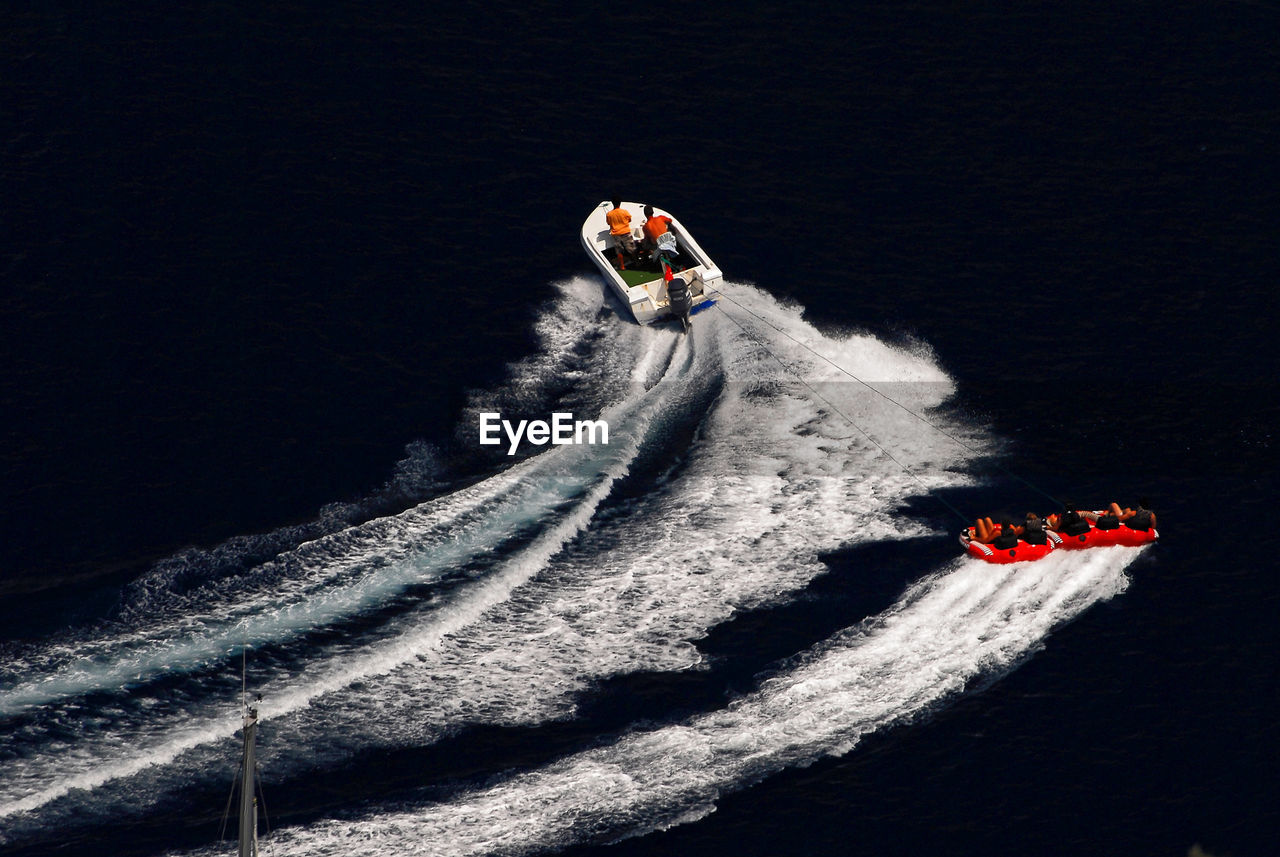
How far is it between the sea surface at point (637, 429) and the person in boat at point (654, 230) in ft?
10.1

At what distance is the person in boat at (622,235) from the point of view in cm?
6788

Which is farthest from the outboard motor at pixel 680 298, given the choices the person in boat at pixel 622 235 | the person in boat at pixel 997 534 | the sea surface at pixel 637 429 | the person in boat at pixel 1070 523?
the person in boat at pixel 1070 523

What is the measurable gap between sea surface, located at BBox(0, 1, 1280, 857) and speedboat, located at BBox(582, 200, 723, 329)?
4.52ft

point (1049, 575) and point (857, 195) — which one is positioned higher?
point (857, 195)

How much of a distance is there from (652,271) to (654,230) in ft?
6.40

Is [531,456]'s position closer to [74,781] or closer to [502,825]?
[502,825]

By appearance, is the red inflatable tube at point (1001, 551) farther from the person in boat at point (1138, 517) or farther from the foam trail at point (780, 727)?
the person in boat at point (1138, 517)

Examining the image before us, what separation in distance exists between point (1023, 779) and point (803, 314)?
24776 millimetres

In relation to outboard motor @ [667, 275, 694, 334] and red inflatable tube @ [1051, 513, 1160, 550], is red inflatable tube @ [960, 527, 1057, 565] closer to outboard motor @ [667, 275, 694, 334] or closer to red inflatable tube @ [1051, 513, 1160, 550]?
red inflatable tube @ [1051, 513, 1160, 550]

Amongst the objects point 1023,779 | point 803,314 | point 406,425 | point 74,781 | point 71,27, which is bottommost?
point 1023,779

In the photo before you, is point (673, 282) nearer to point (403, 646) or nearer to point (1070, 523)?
point (1070, 523)

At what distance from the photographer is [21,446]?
196ft

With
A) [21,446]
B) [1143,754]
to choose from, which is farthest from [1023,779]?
[21,446]

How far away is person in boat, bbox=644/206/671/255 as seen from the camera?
67.9 meters
